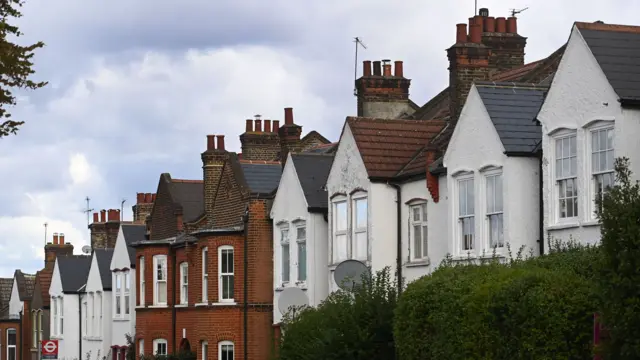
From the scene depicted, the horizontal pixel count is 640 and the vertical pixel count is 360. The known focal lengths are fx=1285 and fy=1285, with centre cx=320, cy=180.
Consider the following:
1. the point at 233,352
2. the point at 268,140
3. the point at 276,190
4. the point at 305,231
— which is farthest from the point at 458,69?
the point at 268,140

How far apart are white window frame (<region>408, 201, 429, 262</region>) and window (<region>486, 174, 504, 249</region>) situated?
3.94m

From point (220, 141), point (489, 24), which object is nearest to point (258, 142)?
point (220, 141)

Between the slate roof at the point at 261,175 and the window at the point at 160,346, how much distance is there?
31.5ft

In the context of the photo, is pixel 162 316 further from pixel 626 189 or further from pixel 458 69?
pixel 626 189

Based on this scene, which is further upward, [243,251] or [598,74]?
[598,74]

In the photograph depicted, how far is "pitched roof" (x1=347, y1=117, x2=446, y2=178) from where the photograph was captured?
3512cm

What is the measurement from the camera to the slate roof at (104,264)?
6178 centimetres

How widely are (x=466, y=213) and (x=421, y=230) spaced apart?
344 cm

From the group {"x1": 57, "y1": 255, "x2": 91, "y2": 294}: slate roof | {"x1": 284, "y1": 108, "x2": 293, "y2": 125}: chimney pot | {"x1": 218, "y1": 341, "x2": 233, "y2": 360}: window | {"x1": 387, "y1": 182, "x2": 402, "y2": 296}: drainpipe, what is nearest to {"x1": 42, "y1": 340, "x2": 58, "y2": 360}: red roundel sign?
{"x1": 57, "y1": 255, "x2": 91, "y2": 294}: slate roof

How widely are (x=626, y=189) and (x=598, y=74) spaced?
25.1 ft

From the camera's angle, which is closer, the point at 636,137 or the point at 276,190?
the point at 636,137

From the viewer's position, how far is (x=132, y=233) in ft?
189

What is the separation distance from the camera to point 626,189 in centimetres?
1855

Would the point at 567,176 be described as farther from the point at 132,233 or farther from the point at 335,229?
the point at 132,233
